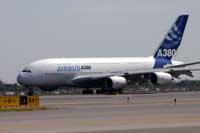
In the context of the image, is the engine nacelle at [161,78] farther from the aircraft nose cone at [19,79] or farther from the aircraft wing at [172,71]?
the aircraft nose cone at [19,79]

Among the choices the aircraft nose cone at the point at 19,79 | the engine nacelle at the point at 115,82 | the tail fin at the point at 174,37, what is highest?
the tail fin at the point at 174,37

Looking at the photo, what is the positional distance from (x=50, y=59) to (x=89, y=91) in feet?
19.9

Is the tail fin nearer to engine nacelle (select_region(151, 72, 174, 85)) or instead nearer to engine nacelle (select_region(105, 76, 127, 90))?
engine nacelle (select_region(151, 72, 174, 85))

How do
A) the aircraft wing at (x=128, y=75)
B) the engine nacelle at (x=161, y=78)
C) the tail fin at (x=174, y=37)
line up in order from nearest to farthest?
the engine nacelle at (x=161, y=78)
the aircraft wing at (x=128, y=75)
the tail fin at (x=174, y=37)

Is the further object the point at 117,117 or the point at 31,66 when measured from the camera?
the point at 31,66

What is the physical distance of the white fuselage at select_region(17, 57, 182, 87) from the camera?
6588cm

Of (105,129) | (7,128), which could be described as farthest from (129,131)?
(7,128)

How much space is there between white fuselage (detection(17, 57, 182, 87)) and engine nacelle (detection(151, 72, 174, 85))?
11.2 ft

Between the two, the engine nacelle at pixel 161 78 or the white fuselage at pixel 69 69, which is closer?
the white fuselage at pixel 69 69

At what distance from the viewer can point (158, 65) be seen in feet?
235

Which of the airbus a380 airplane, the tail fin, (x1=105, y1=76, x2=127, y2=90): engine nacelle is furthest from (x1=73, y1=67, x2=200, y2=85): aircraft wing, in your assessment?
the tail fin

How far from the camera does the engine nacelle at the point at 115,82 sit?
6500 centimetres

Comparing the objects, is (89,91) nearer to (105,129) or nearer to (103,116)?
(103,116)

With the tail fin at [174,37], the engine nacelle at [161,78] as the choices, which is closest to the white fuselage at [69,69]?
the engine nacelle at [161,78]
